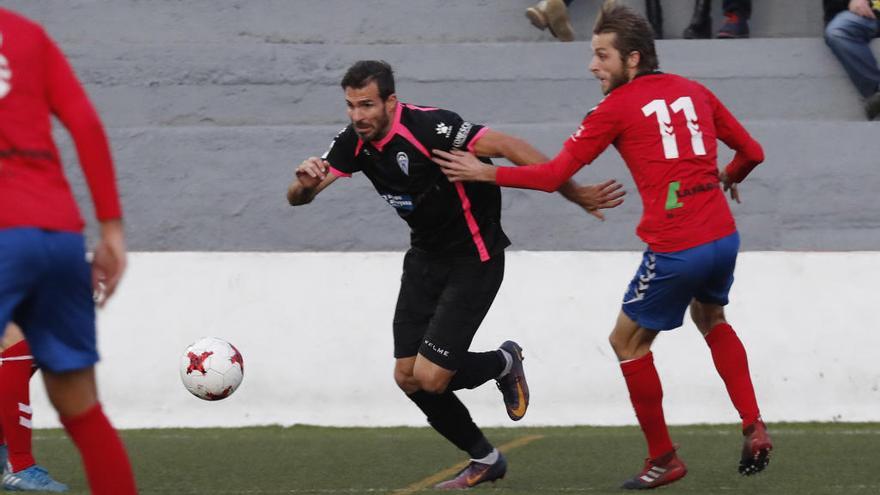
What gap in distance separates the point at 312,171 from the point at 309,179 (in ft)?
0.23

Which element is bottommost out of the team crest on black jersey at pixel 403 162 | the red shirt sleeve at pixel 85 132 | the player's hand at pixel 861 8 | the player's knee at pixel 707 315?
the player's hand at pixel 861 8

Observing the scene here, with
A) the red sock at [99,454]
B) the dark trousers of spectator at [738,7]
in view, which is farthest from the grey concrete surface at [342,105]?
the red sock at [99,454]

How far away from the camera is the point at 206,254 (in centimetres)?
859

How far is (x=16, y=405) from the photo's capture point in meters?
5.71

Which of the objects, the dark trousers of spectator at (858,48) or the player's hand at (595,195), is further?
the dark trousers of spectator at (858,48)

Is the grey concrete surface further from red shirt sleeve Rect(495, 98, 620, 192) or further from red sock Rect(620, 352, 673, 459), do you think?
red shirt sleeve Rect(495, 98, 620, 192)

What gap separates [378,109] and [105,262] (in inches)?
95.6

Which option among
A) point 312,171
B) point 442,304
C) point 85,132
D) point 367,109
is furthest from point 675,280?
point 85,132

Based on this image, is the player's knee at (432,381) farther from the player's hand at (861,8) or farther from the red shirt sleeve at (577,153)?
the player's hand at (861,8)

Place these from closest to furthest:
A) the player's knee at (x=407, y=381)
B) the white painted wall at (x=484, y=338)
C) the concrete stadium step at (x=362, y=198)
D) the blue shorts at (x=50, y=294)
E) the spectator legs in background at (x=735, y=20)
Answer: the blue shorts at (x=50, y=294)
the player's knee at (x=407, y=381)
the white painted wall at (x=484, y=338)
the concrete stadium step at (x=362, y=198)
the spectator legs in background at (x=735, y=20)

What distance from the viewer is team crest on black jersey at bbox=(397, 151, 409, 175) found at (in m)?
5.71

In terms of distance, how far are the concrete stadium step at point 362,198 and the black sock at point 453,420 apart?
9.85ft

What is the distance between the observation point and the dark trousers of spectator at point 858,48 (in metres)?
9.64

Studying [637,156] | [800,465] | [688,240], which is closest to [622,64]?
[637,156]
